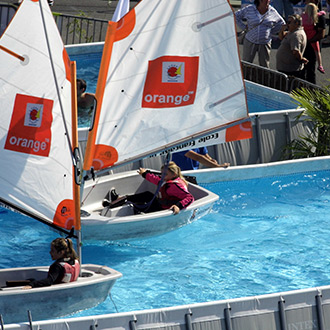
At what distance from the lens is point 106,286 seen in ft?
33.6

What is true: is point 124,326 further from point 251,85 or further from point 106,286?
point 251,85

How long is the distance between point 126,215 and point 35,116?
11.4ft

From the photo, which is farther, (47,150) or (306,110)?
(306,110)

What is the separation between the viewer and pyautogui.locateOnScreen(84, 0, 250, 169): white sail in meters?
11.0

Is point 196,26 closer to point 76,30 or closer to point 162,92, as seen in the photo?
point 162,92

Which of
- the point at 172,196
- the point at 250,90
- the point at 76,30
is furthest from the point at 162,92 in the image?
the point at 76,30

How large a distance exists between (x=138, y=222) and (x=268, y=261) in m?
2.38

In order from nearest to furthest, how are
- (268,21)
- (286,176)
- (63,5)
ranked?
(286,176) → (268,21) → (63,5)

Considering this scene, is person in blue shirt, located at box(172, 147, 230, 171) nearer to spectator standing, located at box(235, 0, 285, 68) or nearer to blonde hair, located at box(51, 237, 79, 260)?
spectator standing, located at box(235, 0, 285, 68)

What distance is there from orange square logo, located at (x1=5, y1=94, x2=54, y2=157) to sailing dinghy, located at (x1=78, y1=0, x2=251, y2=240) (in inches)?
47.1

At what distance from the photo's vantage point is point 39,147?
1002 centimetres

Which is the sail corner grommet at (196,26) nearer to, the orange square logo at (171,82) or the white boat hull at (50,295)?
the orange square logo at (171,82)

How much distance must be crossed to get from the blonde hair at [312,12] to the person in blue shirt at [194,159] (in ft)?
18.6

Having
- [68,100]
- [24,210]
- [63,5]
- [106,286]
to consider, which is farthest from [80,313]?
[63,5]
